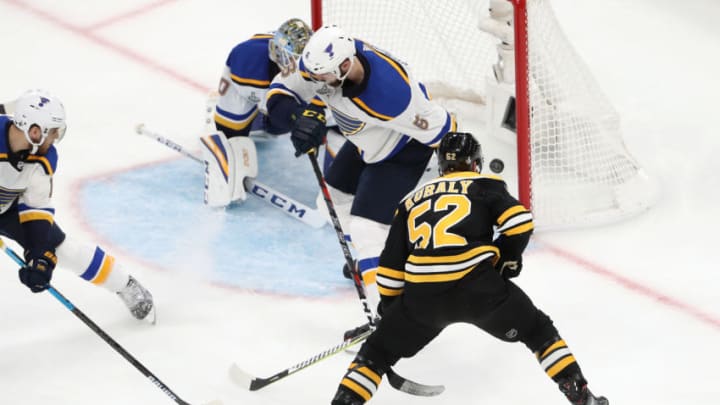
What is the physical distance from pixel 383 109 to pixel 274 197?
3.58 ft

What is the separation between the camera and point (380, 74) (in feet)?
12.0

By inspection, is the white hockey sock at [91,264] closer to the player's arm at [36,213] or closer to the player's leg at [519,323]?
the player's arm at [36,213]

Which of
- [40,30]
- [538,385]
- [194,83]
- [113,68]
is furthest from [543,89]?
[40,30]

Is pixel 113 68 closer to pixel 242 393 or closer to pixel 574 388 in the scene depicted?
pixel 242 393

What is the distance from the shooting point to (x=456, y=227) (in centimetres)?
300

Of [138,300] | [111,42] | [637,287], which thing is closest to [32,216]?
[138,300]

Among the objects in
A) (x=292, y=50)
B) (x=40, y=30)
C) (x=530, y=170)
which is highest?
(x=292, y=50)

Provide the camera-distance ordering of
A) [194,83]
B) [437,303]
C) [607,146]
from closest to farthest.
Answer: [437,303], [607,146], [194,83]

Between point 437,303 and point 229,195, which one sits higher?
point 437,303

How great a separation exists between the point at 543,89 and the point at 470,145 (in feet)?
4.27

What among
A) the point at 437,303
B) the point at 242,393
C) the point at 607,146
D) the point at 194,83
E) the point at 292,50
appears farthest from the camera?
the point at 194,83

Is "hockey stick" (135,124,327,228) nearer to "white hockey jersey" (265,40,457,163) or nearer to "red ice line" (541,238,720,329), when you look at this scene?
"white hockey jersey" (265,40,457,163)

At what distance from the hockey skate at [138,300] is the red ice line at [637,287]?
1452 millimetres

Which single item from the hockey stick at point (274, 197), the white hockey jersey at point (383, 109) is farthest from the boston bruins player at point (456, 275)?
the hockey stick at point (274, 197)
